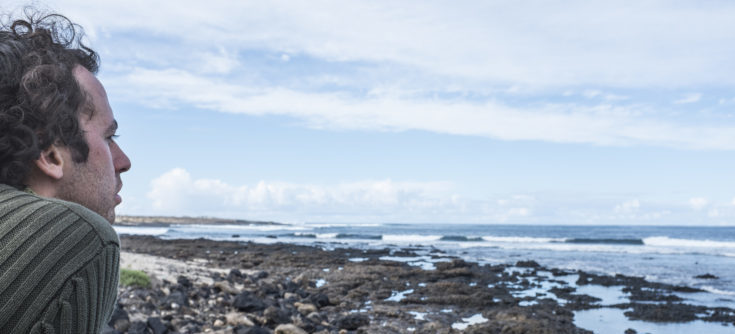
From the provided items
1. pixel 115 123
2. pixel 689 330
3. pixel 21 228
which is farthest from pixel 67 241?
pixel 689 330

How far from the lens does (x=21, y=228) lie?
0.90 meters

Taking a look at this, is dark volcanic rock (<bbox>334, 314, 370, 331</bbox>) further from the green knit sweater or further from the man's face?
the green knit sweater

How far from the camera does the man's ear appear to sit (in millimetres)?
1113

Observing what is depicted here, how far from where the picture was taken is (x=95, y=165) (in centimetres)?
123

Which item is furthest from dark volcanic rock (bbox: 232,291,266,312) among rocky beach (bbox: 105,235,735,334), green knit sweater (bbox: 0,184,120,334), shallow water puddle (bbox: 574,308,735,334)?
green knit sweater (bbox: 0,184,120,334)

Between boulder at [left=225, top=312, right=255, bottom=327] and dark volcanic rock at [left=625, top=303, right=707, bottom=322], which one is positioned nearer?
boulder at [left=225, top=312, right=255, bottom=327]

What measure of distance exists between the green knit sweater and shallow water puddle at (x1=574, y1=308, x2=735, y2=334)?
1190cm

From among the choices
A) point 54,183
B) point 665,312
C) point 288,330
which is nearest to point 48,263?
point 54,183

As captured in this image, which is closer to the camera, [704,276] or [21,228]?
[21,228]

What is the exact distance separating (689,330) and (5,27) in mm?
13977

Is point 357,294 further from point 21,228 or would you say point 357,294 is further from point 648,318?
point 21,228

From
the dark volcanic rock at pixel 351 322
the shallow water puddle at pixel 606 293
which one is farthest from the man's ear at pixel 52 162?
the shallow water puddle at pixel 606 293

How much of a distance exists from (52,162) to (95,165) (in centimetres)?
9

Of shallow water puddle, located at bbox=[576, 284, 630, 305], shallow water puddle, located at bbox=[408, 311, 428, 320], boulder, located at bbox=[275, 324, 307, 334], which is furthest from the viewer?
shallow water puddle, located at bbox=[576, 284, 630, 305]
